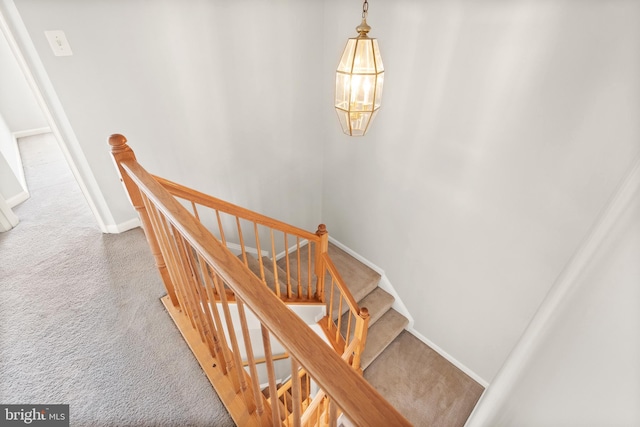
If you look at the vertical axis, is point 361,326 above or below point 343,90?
below

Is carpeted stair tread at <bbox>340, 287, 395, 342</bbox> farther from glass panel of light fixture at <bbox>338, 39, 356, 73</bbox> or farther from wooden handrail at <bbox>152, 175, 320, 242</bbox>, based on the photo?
glass panel of light fixture at <bbox>338, 39, 356, 73</bbox>

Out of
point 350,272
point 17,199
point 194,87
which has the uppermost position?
point 194,87

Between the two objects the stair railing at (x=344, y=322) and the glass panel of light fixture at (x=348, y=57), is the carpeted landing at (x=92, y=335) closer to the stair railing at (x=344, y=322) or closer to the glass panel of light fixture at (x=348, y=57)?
the stair railing at (x=344, y=322)

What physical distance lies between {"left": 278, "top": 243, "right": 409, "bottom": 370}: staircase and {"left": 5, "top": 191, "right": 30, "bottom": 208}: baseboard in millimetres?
2467

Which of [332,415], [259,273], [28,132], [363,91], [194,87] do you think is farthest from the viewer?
[28,132]

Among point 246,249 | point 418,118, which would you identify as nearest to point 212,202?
point 246,249

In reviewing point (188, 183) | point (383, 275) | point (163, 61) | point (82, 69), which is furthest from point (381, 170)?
point (82, 69)

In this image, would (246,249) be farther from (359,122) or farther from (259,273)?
(359,122)

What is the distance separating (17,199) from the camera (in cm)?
243

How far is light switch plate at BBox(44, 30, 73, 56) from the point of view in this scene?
1.56 metres

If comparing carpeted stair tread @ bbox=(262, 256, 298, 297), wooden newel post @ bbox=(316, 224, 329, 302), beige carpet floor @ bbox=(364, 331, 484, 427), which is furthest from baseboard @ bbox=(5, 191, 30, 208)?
beige carpet floor @ bbox=(364, 331, 484, 427)

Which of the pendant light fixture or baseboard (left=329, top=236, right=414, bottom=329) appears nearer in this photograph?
the pendant light fixture

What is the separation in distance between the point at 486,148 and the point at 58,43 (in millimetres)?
2794

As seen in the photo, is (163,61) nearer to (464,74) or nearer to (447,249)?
(464,74)
